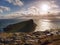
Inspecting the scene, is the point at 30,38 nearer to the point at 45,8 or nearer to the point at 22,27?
the point at 22,27

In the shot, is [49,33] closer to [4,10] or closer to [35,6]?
[35,6]

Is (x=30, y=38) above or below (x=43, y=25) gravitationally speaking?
below

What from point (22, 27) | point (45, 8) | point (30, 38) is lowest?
point (30, 38)

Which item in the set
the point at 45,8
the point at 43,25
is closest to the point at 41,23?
the point at 43,25

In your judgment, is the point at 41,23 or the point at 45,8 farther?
the point at 45,8

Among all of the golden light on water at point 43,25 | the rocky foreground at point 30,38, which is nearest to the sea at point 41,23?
the golden light on water at point 43,25

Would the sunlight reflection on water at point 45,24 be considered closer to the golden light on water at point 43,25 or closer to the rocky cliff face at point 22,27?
the golden light on water at point 43,25
